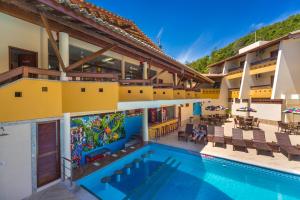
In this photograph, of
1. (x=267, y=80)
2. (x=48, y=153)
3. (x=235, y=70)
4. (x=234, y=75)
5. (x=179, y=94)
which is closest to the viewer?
(x=48, y=153)

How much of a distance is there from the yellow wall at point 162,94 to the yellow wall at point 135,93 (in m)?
1.88

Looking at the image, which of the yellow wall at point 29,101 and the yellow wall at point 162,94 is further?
the yellow wall at point 162,94

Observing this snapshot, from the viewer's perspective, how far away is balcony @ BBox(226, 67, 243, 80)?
30531mm

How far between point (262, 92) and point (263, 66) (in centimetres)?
388

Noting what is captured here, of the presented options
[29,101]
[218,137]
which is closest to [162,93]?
[218,137]

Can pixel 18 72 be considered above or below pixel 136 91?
above

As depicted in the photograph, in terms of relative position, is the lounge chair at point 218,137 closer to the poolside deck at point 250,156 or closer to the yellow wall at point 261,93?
the poolside deck at point 250,156

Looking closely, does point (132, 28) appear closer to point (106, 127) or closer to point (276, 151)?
point (106, 127)

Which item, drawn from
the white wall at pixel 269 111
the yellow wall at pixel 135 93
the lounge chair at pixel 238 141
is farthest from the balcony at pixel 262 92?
the yellow wall at pixel 135 93

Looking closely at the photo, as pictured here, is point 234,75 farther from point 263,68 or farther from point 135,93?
point 135,93

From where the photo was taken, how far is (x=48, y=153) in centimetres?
856

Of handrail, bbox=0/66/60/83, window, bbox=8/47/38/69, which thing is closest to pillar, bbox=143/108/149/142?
window, bbox=8/47/38/69

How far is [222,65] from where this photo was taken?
38.5 meters

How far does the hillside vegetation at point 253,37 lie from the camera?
145ft
